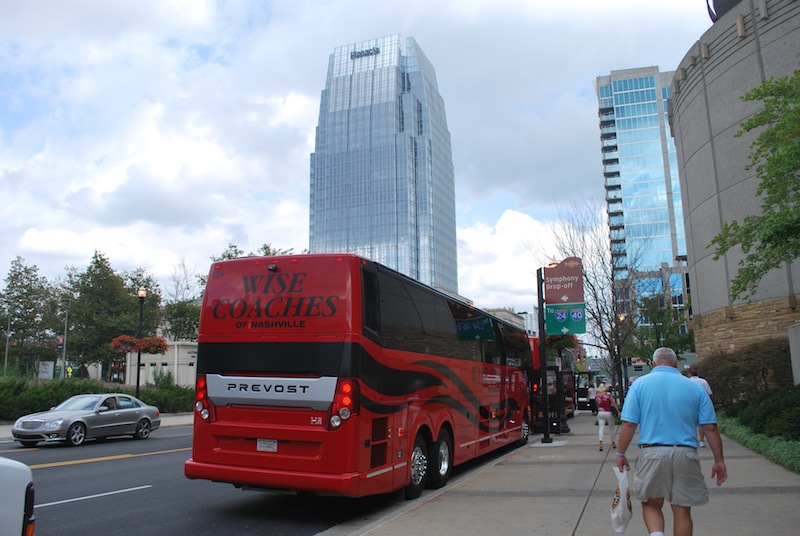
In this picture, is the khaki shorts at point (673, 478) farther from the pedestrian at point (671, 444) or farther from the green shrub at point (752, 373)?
the green shrub at point (752, 373)

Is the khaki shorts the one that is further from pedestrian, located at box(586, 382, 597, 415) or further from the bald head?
pedestrian, located at box(586, 382, 597, 415)

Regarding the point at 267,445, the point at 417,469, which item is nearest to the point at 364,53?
the point at 417,469

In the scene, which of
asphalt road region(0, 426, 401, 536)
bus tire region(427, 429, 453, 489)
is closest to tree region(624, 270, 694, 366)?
bus tire region(427, 429, 453, 489)

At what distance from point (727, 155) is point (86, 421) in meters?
27.7

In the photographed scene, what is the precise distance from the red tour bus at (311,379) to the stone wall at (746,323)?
20520mm

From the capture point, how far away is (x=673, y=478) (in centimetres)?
501

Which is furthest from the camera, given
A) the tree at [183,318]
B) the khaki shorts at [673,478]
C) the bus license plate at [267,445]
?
the tree at [183,318]

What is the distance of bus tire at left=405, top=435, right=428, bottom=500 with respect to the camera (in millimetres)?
9070

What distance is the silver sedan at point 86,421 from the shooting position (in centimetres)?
1611

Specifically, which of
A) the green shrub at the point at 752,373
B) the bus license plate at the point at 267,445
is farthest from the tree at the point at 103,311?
the bus license plate at the point at 267,445

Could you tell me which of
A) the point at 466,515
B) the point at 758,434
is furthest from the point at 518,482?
the point at 758,434

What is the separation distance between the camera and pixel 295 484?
24.6ft

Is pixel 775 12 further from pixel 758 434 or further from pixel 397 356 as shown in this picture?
pixel 397 356

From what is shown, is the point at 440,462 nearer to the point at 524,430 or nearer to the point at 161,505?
the point at 161,505
